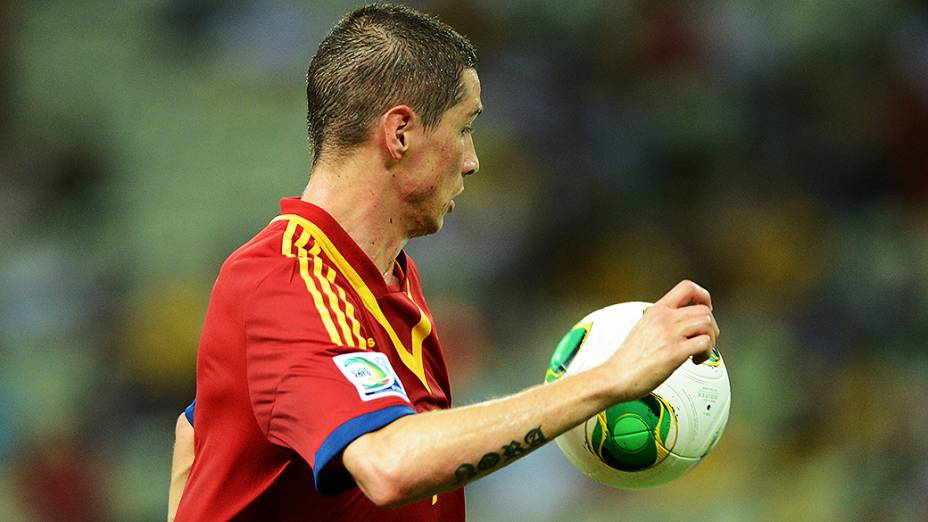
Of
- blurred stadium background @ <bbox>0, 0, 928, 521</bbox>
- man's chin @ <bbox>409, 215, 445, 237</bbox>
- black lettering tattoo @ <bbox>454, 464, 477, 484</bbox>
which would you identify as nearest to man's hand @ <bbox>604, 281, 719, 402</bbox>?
black lettering tattoo @ <bbox>454, 464, 477, 484</bbox>

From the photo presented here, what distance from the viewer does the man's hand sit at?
92.9 inches

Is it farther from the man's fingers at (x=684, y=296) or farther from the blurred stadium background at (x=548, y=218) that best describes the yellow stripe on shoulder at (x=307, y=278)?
the blurred stadium background at (x=548, y=218)

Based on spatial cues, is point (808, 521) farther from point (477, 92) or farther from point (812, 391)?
point (477, 92)

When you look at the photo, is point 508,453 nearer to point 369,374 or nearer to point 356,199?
point 369,374

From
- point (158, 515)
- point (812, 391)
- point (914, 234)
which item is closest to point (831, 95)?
point (914, 234)

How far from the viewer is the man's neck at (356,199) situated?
2.84 meters

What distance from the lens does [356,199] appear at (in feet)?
9.34

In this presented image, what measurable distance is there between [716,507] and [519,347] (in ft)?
4.58

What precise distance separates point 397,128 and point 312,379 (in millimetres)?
709

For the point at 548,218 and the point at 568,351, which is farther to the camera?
the point at 548,218

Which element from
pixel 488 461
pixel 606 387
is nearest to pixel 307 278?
pixel 488 461

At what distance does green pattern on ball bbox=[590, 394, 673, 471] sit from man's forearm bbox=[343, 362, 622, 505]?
2.03ft

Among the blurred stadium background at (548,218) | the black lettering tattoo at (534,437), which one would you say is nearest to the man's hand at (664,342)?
the black lettering tattoo at (534,437)

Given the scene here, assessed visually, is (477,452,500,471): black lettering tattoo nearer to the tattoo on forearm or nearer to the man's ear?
the tattoo on forearm
